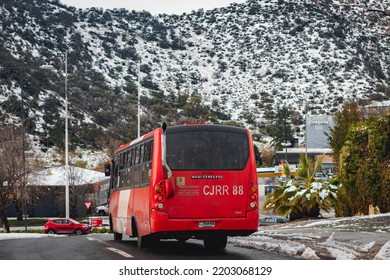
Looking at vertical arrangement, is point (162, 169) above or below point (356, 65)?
below

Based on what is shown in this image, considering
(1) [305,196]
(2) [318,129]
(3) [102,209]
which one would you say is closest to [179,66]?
(3) [102,209]

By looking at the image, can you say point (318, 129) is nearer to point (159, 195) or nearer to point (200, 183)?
point (200, 183)

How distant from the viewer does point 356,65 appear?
64.1m

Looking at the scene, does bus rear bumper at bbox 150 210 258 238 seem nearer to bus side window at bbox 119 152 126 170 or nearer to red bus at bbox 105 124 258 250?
red bus at bbox 105 124 258 250

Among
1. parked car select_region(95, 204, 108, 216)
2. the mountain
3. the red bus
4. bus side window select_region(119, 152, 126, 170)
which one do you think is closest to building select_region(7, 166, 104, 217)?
parked car select_region(95, 204, 108, 216)

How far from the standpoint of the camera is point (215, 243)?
58.9 feet

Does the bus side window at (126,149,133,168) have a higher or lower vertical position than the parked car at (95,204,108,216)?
higher

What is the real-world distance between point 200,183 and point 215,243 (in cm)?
249

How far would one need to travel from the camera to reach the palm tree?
110 ft

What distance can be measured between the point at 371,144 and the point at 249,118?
1416 inches

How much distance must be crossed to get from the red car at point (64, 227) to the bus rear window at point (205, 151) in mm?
30530

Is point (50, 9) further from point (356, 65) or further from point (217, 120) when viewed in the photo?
point (356, 65)

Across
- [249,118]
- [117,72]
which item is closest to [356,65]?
→ [249,118]

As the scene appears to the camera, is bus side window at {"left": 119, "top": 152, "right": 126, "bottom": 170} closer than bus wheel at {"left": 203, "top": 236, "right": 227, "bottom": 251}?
No
